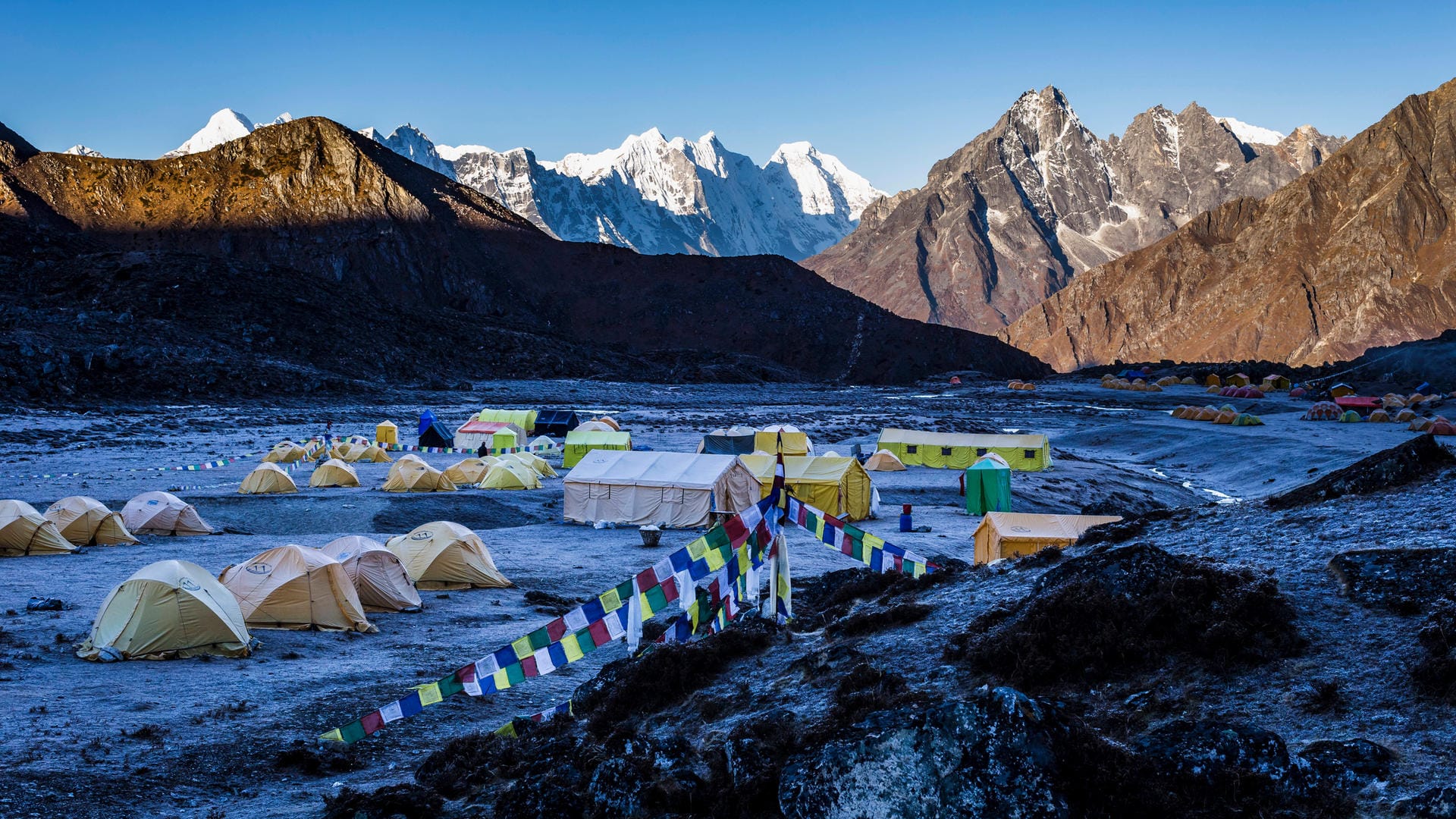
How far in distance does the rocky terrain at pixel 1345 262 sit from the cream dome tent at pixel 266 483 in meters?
168

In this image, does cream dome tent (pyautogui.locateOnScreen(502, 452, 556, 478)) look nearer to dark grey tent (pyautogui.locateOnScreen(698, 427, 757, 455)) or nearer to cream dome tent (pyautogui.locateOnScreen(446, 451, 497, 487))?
cream dome tent (pyautogui.locateOnScreen(446, 451, 497, 487))

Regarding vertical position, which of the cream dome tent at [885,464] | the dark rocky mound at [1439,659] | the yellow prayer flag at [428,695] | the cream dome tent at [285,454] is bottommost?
the cream dome tent at [885,464]

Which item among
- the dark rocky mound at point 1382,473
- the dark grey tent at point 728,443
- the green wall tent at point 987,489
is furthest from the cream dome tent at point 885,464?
the dark rocky mound at point 1382,473

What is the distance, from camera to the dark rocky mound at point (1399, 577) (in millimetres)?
7191

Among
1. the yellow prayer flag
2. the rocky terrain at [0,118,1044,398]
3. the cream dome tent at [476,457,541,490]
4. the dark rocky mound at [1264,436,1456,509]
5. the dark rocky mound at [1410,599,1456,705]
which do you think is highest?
the rocky terrain at [0,118,1044,398]

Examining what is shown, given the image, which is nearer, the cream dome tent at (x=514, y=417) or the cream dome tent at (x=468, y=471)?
the cream dome tent at (x=468, y=471)

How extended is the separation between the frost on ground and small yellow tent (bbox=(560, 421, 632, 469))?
18642 mm

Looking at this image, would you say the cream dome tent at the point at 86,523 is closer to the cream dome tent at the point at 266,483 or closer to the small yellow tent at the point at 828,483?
the cream dome tent at the point at 266,483

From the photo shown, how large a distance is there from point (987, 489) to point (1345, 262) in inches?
6915

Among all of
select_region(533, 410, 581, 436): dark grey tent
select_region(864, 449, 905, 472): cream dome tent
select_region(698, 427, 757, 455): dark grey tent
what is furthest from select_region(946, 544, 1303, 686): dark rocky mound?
select_region(533, 410, 581, 436): dark grey tent

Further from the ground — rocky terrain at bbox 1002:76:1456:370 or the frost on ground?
rocky terrain at bbox 1002:76:1456:370

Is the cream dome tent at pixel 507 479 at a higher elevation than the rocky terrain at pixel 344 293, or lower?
lower

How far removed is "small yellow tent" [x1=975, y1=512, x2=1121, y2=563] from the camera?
17.8 metres

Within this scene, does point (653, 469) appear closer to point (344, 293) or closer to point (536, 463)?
point (536, 463)
